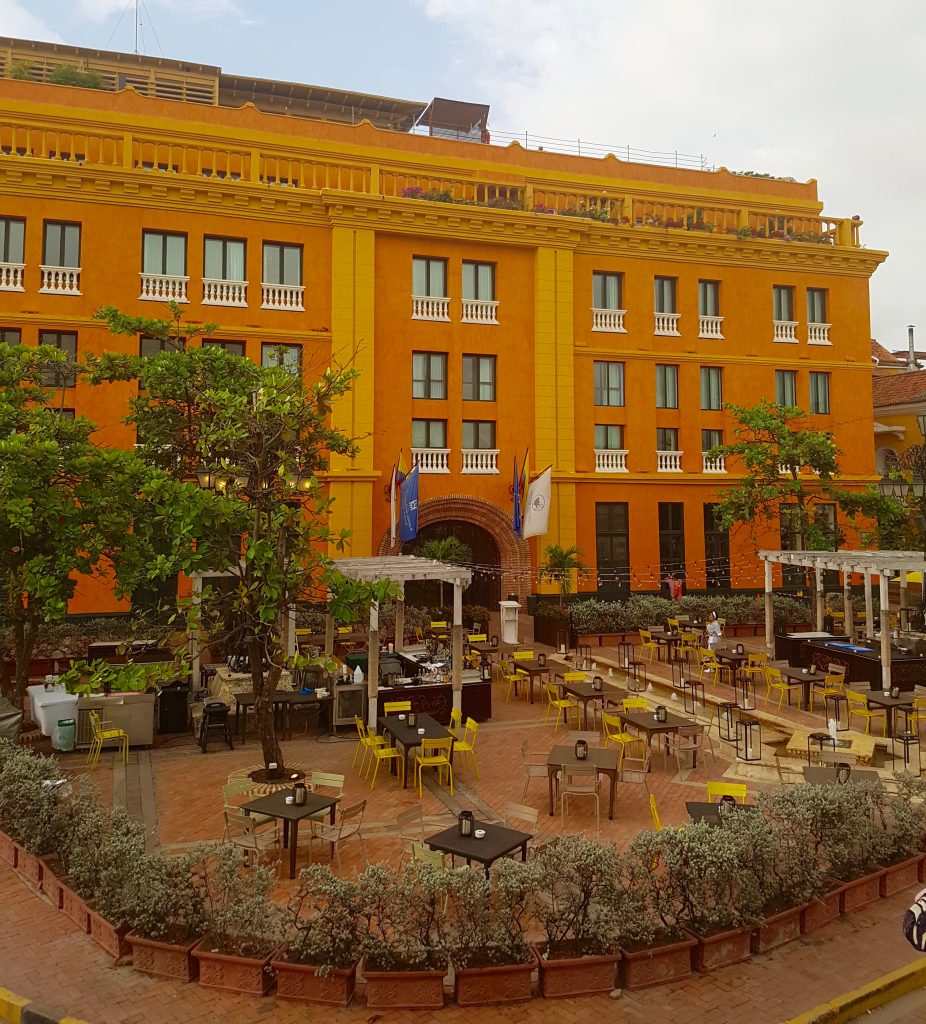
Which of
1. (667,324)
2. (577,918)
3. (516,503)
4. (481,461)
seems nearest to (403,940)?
(577,918)

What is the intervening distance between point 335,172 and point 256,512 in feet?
60.5

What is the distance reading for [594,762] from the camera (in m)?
10.7

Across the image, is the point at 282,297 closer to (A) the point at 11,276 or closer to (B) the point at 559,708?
(A) the point at 11,276

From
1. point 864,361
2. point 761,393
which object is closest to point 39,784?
point 761,393

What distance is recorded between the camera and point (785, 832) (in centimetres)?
797

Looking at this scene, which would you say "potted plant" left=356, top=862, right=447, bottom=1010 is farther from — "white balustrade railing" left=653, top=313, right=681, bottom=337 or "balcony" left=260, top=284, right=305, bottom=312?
"white balustrade railing" left=653, top=313, right=681, bottom=337

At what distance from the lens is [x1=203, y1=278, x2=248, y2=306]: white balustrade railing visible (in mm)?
24094

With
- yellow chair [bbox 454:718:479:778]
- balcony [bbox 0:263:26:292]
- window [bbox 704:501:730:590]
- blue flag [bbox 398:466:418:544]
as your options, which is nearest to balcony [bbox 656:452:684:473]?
window [bbox 704:501:730:590]

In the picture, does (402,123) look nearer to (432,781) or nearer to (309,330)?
(309,330)

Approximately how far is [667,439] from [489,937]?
24537 millimetres

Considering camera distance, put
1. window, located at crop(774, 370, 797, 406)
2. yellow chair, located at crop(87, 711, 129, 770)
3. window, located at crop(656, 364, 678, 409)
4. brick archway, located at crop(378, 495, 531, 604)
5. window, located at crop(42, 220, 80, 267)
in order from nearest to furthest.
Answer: yellow chair, located at crop(87, 711, 129, 770), window, located at crop(42, 220, 80, 267), brick archway, located at crop(378, 495, 531, 604), window, located at crop(656, 364, 678, 409), window, located at crop(774, 370, 797, 406)

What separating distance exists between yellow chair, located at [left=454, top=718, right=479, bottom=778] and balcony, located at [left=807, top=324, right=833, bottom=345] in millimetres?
24178

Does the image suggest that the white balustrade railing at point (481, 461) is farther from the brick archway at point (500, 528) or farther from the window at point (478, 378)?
the window at point (478, 378)

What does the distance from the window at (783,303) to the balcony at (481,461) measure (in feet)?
42.5
